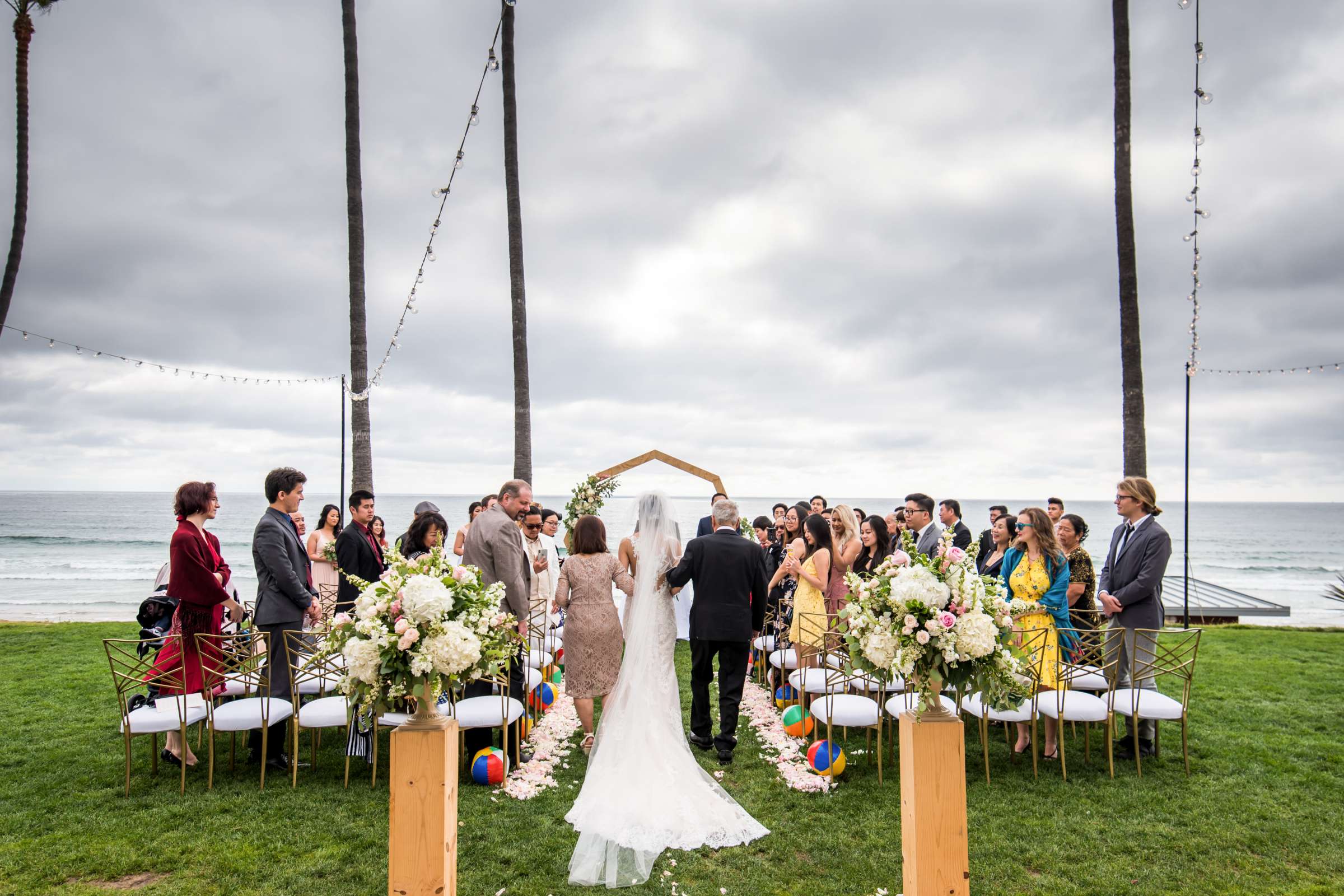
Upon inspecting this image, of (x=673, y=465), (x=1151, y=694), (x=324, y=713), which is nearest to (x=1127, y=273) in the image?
(x=1151, y=694)

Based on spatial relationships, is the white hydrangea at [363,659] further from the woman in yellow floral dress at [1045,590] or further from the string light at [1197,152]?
the string light at [1197,152]

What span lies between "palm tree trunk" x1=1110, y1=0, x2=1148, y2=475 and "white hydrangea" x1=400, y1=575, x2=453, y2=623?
8551 mm

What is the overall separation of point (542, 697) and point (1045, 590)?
4775mm

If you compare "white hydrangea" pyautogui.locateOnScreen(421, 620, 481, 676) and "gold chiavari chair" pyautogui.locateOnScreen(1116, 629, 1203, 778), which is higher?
"white hydrangea" pyautogui.locateOnScreen(421, 620, 481, 676)

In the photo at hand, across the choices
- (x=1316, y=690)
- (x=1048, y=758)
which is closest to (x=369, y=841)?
(x=1048, y=758)

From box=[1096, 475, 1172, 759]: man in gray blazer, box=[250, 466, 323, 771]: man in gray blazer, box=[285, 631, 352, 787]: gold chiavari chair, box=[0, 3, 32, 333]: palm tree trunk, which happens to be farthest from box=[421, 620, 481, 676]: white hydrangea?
box=[0, 3, 32, 333]: palm tree trunk

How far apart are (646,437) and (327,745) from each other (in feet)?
158

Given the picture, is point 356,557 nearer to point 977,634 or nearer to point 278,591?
point 278,591

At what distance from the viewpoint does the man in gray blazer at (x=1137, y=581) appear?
570 centimetres

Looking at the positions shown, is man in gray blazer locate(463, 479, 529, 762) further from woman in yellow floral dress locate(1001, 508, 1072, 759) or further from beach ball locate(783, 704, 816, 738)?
woman in yellow floral dress locate(1001, 508, 1072, 759)

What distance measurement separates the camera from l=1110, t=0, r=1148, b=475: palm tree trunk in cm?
862

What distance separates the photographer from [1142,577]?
5.71 metres

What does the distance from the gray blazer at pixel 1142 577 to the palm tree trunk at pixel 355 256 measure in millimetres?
9065

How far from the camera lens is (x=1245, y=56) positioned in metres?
10.1
